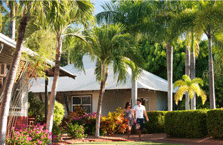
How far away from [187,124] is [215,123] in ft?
5.30

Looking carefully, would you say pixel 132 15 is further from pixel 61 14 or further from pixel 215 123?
pixel 61 14

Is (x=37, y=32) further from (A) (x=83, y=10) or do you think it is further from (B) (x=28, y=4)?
(B) (x=28, y=4)

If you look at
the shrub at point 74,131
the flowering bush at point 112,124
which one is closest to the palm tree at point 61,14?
the shrub at point 74,131

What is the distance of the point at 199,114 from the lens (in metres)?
13.6

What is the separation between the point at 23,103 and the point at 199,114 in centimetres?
764

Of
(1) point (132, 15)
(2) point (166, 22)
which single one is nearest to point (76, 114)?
(1) point (132, 15)

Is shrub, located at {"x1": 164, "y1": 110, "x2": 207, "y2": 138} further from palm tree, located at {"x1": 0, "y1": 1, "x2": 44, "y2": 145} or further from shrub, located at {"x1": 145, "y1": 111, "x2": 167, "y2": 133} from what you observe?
palm tree, located at {"x1": 0, "y1": 1, "x2": 44, "y2": 145}

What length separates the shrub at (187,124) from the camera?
535 inches

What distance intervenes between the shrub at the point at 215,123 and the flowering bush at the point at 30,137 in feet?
22.3

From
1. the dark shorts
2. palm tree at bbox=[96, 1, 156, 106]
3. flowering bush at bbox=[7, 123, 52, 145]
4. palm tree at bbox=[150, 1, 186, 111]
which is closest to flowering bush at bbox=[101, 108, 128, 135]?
the dark shorts

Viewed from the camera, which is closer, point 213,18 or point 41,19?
point 41,19

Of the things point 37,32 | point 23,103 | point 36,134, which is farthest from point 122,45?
point 36,134

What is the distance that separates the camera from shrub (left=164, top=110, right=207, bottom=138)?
535 inches

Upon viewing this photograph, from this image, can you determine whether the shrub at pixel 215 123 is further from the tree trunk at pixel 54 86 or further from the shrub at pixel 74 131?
the tree trunk at pixel 54 86
